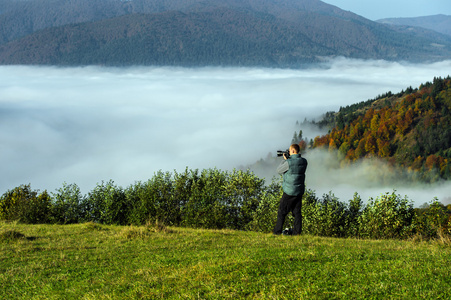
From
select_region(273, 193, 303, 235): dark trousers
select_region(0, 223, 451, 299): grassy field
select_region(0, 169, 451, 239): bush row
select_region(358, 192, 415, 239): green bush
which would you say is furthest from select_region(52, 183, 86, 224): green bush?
select_region(273, 193, 303, 235): dark trousers

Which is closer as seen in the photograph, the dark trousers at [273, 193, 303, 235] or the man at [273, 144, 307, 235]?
the man at [273, 144, 307, 235]

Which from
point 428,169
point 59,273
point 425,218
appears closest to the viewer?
point 59,273

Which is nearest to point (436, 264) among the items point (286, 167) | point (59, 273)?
point (286, 167)

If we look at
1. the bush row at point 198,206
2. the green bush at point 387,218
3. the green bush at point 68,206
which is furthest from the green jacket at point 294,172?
the green bush at point 68,206

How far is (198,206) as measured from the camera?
1255 inches

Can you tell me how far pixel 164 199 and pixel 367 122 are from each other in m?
182

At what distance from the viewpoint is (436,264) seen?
29.8 feet

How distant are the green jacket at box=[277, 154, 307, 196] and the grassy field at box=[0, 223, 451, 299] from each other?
1729 mm

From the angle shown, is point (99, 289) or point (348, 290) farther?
point (99, 289)

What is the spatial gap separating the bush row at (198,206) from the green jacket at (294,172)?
11.7 metres

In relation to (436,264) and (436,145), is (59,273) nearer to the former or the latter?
(436,264)

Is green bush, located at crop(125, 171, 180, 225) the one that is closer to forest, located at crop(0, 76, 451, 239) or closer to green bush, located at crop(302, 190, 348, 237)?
forest, located at crop(0, 76, 451, 239)

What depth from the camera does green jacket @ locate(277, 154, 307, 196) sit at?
13984 millimetres

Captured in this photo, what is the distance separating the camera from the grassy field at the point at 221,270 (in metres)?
7.78
